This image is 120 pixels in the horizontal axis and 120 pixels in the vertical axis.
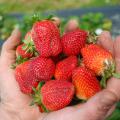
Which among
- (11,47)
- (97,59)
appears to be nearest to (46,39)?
(97,59)

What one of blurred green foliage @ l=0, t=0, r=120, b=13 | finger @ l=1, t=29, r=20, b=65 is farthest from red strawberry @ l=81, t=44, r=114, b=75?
blurred green foliage @ l=0, t=0, r=120, b=13

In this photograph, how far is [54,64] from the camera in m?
1.99

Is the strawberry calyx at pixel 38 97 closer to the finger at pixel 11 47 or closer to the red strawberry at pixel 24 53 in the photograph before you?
the red strawberry at pixel 24 53

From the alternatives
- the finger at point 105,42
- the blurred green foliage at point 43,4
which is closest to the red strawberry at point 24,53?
the finger at point 105,42

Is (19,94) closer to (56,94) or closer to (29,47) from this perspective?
(29,47)

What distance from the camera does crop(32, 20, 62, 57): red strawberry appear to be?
1.96 meters

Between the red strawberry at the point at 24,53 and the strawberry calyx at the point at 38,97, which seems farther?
the red strawberry at the point at 24,53

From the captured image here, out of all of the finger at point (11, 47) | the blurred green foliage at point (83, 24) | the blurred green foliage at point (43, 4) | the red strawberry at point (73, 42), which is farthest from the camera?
the blurred green foliage at point (43, 4)

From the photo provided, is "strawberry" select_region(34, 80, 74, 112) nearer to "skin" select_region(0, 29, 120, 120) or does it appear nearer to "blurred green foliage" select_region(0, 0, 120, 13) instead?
"skin" select_region(0, 29, 120, 120)

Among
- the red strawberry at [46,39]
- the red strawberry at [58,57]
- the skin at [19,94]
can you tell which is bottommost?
the skin at [19,94]

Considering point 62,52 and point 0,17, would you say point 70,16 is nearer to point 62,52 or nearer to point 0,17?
point 0,17

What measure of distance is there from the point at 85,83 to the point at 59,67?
16 cm

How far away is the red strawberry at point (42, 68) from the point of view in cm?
193

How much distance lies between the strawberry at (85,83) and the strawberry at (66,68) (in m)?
0.05
